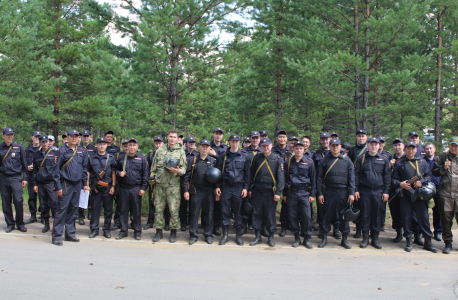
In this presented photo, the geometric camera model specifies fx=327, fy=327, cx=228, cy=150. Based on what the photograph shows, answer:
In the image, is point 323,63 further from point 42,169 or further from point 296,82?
point 42,169

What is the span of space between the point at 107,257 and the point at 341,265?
406cm

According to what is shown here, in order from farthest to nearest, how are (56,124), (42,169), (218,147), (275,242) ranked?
(56,124)
(218,147)
(42,169)
(275,242)

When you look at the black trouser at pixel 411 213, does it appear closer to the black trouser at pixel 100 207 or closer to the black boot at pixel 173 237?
the black boot at pixel 173 237

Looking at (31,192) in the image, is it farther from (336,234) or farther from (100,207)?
(336,234)

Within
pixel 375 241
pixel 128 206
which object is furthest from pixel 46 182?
pixel 375 241

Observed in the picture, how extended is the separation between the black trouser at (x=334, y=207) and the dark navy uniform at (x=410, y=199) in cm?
125

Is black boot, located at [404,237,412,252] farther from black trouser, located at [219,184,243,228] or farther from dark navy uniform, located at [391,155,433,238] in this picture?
black trouser, located at [219,184,243,228]

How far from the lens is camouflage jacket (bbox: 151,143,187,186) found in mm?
7012

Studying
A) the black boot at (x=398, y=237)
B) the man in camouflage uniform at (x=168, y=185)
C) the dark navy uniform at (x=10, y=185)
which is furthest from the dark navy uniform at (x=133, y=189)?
the black boot at (x=398, y=237)

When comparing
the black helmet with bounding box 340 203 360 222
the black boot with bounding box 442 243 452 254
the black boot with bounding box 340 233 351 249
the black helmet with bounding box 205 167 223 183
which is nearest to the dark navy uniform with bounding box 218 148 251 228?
the black helmet with bounding box 205 167 223 183

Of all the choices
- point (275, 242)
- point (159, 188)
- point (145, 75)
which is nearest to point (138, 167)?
point (159, 188)

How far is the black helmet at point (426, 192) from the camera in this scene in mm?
6551

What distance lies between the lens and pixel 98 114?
54.4 ft

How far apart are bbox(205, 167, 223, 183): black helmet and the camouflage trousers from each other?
764 millimetres
